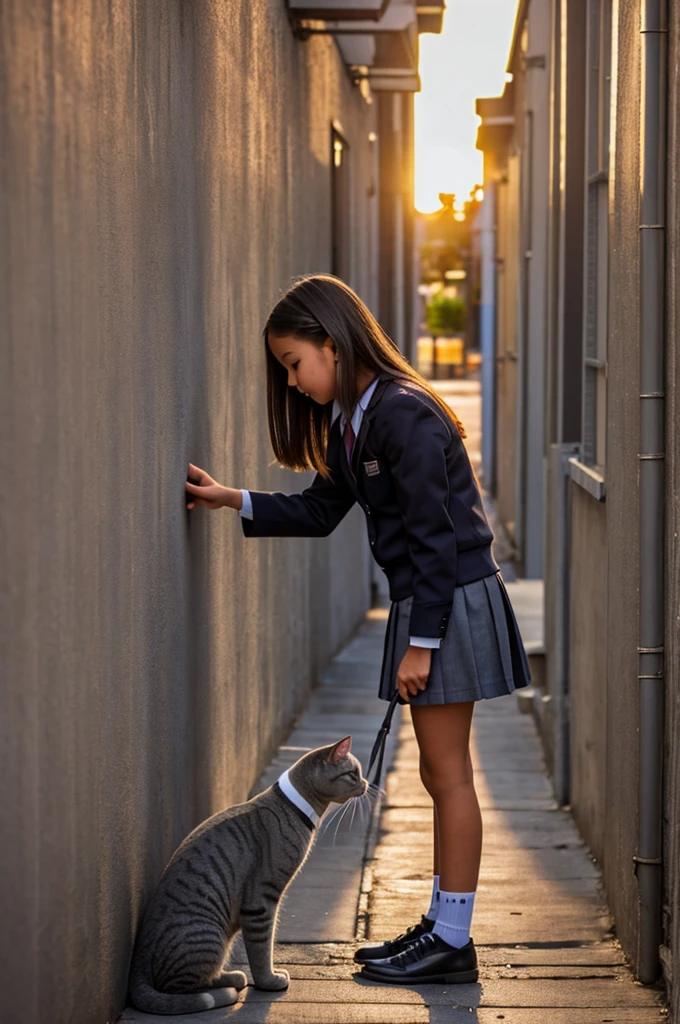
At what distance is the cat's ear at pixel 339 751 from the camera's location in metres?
3.77

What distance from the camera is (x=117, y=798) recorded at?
322 centimetres

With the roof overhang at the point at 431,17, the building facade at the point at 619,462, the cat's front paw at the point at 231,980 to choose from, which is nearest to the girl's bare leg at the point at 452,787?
the building facade at the point at 619,462

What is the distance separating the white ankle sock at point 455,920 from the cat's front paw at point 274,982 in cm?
45

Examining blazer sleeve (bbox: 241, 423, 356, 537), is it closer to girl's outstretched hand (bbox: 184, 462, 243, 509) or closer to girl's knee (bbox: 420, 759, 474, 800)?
girl's outstretched hand (bbox: 184, 462, 243, 509)

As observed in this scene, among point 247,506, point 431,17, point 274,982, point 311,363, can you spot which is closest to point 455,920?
point 274,982

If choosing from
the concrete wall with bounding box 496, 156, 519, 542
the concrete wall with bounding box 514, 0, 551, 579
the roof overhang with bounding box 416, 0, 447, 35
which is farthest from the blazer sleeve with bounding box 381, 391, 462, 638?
the concrete wall with bounding box 496, 156, 519, 542

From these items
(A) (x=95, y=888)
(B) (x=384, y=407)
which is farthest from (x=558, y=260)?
(A) (x=95, y=888)

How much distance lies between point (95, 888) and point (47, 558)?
82cm

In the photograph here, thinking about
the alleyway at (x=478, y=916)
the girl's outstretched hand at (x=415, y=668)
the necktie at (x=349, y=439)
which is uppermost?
the necktie at (x=349, y=439)

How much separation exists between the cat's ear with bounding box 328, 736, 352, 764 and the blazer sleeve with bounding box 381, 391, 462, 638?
0.38 metres

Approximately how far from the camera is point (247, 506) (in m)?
3.98

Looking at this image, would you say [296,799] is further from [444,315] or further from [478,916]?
[444,315]

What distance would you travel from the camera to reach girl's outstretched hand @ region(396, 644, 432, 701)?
11.9 feet

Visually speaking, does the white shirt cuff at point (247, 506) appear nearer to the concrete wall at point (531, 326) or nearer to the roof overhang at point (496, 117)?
the concrete wall at point (531, 326)
